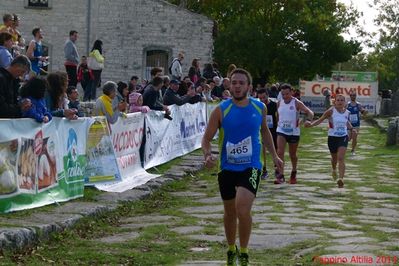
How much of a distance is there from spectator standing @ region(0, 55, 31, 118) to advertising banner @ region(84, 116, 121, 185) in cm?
217

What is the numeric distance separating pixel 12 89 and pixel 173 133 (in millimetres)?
9437

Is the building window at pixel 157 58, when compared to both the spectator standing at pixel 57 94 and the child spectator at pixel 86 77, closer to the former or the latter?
the child spectator at pixel 86 77

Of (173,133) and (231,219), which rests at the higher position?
(231,219)

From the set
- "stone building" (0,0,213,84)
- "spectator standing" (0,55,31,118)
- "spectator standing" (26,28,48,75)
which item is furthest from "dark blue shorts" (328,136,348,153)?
"stone building" (0,0,213,84)

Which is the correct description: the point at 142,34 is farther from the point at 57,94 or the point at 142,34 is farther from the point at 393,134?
the point at 57,94

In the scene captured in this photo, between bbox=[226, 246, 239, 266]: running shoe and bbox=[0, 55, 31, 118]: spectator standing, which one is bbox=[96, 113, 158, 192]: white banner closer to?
bbox=[0, 55, 31, 118]: spectator standing

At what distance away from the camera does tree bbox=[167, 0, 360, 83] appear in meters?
59.1

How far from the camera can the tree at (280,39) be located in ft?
194

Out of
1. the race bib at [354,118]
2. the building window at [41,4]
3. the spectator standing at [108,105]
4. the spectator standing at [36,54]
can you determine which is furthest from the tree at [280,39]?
the spectator standing at [108,105]

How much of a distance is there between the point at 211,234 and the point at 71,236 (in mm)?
1656

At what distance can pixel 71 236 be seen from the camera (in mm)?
10602

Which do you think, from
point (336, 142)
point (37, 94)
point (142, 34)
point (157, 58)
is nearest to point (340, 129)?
point (336, 142)

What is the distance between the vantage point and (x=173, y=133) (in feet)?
69.0

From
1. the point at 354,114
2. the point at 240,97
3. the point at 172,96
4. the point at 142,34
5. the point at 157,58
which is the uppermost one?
the point at 142,34
